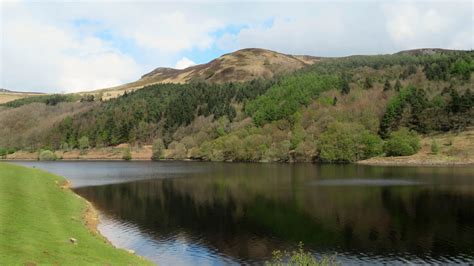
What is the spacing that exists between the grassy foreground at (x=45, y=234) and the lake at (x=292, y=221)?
200 inches

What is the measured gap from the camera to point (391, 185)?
95062mm

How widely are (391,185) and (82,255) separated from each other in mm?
77266

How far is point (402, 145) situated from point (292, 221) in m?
130

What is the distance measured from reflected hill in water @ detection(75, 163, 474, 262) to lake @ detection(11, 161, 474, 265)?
0.13 meters

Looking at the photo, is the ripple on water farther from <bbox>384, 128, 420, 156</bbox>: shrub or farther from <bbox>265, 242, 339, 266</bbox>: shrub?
<bbox>384, 128, 420, 156</bbox>: shrub

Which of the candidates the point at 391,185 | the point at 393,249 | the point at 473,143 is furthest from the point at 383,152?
the point at 393,249

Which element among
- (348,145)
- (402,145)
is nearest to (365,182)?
(402,145)

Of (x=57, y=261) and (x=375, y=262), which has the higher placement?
(x=57, y=261)

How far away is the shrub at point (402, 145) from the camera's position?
174m

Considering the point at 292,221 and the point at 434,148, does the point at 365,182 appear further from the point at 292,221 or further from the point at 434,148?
the point at 434,148

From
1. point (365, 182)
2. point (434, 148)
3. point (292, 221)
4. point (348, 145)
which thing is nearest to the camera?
point (292, 221)

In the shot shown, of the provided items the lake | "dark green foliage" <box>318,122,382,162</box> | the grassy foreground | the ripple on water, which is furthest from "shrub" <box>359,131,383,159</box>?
the grassy foreground

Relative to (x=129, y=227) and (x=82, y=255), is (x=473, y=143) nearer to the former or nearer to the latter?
(x=129, y=227)

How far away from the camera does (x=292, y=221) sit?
58.8 metres
